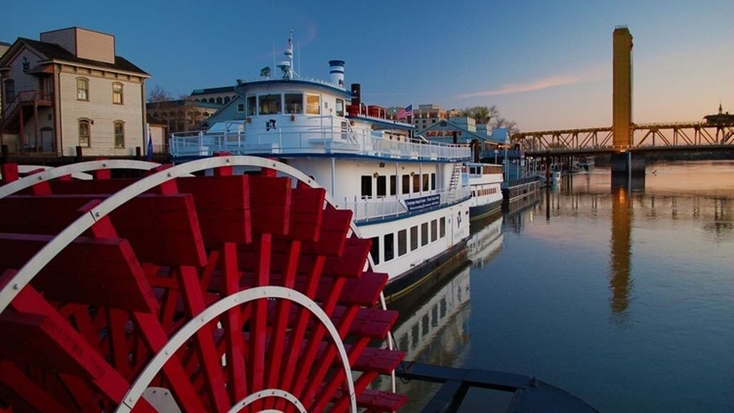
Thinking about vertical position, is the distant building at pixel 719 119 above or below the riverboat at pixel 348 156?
above

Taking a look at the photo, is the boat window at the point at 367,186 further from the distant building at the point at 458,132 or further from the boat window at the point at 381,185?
the distant building at the point at 458,132

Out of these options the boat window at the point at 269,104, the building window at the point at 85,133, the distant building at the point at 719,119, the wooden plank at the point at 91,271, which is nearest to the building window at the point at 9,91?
the building window at the point at 85,133

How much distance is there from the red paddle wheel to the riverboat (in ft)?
23.8

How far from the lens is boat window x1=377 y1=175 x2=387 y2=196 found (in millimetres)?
16216

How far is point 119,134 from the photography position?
25.5 meters

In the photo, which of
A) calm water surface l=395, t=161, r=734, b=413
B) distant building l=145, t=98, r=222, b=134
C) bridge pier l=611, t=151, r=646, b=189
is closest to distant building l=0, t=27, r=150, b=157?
calm water surface l=395, t=161, r=734, b=413

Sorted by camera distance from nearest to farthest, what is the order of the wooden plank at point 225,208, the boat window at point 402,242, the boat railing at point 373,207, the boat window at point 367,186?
the wooden plank at point 225,208 < the boat railing at point 373,207 < the boat window at point 402,242 < the boat window at point 367,186

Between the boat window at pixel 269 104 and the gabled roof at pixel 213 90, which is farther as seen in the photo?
the gabled roof at pixel 213 90

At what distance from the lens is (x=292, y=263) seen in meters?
4.98

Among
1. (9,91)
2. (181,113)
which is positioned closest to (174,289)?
(9,91)

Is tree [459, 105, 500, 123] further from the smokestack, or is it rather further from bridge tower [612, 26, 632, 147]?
the smokestack

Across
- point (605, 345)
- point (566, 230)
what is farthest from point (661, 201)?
point (605, 345)

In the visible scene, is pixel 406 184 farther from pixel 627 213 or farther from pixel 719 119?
pixel 719 119

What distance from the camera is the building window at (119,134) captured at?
83.5 ft
